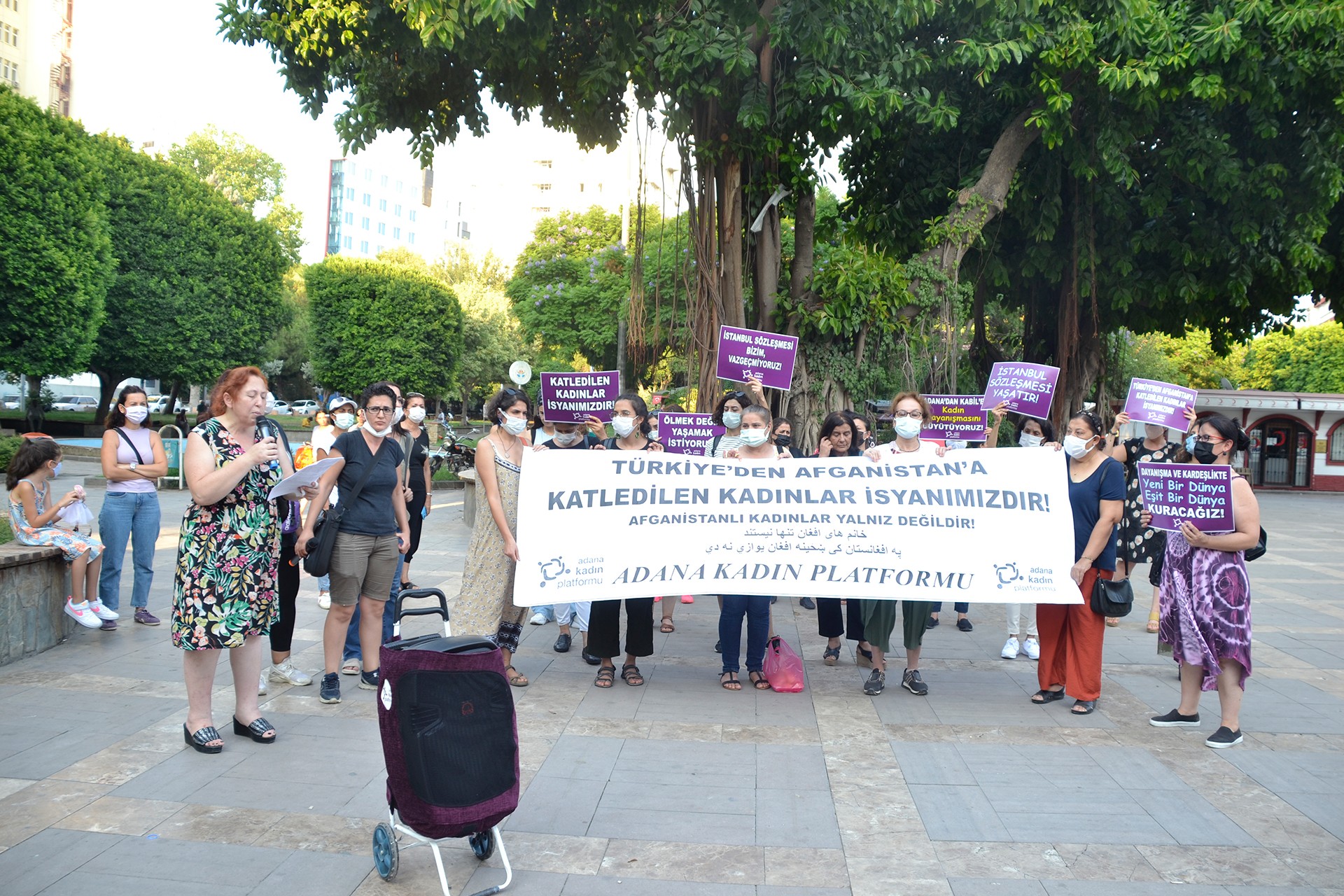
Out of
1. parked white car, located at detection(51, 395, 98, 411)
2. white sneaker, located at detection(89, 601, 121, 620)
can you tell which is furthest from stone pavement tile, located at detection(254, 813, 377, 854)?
parked white car, located at detection(51, 395, 98, 411)

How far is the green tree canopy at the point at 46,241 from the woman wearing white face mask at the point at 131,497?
21236 mm

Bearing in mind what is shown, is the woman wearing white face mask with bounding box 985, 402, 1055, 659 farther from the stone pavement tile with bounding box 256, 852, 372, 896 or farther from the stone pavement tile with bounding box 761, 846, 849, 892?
the stone pavement tile with bounding box 256, 852, 372, 896

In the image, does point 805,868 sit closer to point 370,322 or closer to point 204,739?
point 204,739

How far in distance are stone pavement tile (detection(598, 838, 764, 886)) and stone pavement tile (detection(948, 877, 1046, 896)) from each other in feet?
2.39

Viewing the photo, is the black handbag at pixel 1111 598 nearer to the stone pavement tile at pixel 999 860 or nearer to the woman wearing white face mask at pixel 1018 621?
the woman wearing white face mask at pixel 1018 621

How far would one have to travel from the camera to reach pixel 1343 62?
1284 centimetres

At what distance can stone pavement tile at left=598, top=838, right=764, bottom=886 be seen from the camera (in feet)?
12.8

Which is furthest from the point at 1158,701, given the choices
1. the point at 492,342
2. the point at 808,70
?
the point at 492,342

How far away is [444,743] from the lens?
366cm

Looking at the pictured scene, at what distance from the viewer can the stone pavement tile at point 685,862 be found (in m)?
3.91

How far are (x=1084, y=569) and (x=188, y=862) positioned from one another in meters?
4.96

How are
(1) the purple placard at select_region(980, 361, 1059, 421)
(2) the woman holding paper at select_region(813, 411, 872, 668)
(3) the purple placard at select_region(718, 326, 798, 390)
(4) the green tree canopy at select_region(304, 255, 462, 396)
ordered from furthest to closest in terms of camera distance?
(4) the green tree canopy at select_region(304, 255, 462, 396), (3) the purple placard at select_region(718, 326, 798, 390), (1) the purple placard at select_region(980, 361, 1059, 421), (2) the woman holding paper at select_region(813, 411, 872, 668)

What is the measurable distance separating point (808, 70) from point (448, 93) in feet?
15.3

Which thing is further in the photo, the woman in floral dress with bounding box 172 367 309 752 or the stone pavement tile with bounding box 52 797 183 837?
the woman in floral dress with bounding box 172 367 309 752
